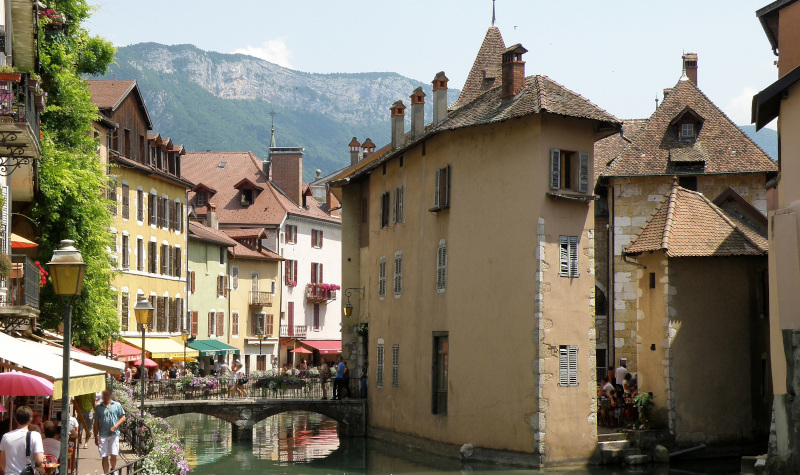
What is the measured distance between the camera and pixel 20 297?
78.9 feet

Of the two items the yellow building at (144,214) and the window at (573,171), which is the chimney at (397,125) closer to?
the yellow building at (144,214)

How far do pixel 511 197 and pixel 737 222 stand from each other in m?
8.28

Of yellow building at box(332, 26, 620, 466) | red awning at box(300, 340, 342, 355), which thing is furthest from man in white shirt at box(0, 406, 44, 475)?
red awning at box(300, 340, 342, 355)

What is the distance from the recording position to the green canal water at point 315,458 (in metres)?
29.2

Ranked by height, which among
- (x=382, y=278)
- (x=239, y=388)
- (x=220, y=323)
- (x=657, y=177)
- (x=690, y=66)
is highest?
(x=690, y=66)

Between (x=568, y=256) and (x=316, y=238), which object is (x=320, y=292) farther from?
(x=568, y=256)

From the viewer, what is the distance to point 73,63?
31.8 m

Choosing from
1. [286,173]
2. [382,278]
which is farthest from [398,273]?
[286,173]

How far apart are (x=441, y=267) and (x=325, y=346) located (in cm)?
4475

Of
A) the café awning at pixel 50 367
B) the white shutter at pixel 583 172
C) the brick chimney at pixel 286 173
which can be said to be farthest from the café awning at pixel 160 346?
the café awning at pixel 50 367

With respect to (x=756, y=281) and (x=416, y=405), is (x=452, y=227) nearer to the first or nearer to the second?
(x=416, y=405)

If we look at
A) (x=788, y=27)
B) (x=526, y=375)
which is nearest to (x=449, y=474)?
(x=526, y=375)

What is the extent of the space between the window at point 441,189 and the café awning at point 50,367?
663 inches

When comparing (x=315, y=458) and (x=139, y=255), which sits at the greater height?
(x=139, y=255)
